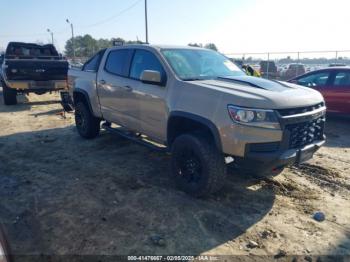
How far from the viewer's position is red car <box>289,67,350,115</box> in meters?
8.18

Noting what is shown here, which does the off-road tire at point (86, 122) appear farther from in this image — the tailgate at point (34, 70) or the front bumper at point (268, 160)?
the tailgate at point (34, 70)

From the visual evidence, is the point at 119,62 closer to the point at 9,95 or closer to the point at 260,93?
the point at 260,93

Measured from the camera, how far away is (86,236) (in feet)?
10.9

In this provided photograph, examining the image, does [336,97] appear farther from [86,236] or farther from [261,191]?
[86,236]

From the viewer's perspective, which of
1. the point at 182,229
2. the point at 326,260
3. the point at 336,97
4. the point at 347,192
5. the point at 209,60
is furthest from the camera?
the point at 336,97

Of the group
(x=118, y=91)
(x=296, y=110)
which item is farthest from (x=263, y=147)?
(x=118, y=91)

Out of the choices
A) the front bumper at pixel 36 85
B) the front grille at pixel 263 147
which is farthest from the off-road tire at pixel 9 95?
the front grille at pixel 263 147

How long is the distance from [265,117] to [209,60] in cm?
186

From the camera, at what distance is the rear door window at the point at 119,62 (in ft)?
17.6

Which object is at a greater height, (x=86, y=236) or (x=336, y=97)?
(x=336, y=97)

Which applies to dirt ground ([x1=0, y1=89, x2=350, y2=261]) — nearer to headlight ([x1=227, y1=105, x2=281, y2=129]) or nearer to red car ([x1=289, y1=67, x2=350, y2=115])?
headlight ([x1=227, y1=105, x2=281, y2=129])

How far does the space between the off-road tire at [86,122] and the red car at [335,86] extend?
5812 mm

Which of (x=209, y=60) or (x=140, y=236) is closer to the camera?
(x=140, y=236)

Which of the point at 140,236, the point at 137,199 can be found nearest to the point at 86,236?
the point at 140,236
